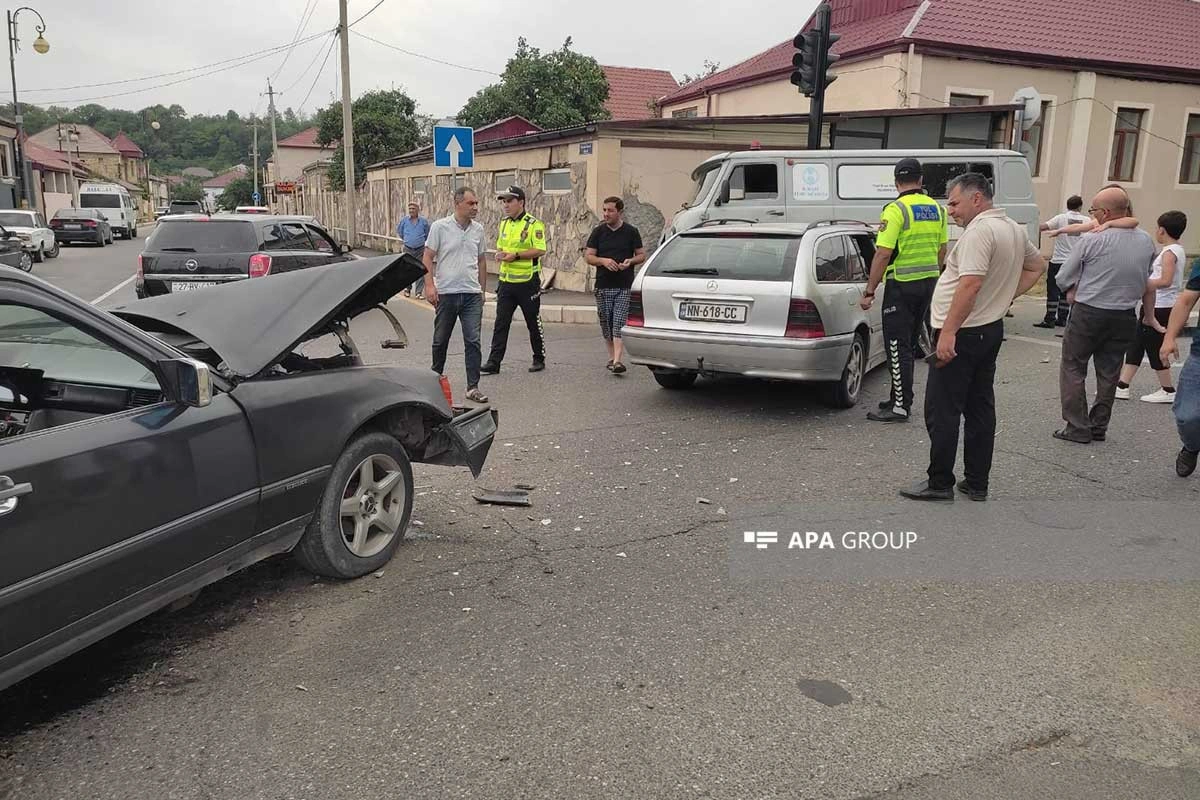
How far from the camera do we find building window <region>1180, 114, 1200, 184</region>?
23.0 m

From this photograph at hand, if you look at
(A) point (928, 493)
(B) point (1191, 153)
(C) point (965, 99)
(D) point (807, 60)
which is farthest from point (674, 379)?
(B) point (1191, 153)

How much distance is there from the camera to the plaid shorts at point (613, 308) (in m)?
9.09

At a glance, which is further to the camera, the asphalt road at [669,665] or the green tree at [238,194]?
the green tree at [238,194]

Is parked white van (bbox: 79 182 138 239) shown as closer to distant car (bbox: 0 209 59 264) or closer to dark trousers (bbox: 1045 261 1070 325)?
distant car (bbox: 0 209 59 264)

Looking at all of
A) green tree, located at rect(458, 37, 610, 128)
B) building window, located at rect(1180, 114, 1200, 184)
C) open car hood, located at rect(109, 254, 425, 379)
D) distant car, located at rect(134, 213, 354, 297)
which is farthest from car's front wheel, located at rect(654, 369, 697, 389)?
green tree, located at rect(458, 37, 610, 128)

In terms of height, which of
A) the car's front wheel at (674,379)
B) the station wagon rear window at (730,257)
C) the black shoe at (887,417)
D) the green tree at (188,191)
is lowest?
the black shoe at (887,417)

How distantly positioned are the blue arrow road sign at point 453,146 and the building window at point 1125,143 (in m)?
17.1

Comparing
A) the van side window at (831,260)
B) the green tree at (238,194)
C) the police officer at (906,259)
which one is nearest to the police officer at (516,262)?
the van side window at (831,260)

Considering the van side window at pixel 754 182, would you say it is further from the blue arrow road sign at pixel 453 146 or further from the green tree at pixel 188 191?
the green tree at pixel 188 191

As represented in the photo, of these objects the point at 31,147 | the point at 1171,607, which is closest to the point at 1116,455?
the point at 1171,607

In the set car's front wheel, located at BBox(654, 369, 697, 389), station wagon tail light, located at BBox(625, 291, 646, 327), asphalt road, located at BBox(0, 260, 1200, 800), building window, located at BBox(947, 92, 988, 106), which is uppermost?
building window, located at BBox(947, 92, 988, 106)

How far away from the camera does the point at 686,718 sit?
2.98m

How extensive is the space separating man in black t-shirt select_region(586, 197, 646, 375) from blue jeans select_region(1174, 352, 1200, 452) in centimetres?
475

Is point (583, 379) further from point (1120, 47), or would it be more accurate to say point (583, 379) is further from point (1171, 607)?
point (1120, 47)
